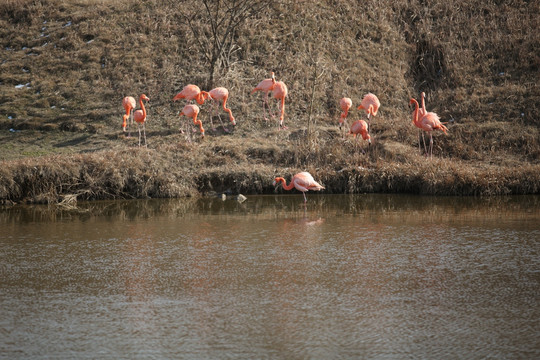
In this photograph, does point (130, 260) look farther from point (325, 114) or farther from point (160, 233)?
point (325, 114)

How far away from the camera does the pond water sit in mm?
5582

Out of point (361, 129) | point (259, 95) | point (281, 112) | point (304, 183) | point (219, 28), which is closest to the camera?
point (304, 183)

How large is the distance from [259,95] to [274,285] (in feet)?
38.4

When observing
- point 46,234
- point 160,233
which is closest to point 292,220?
point 160,233

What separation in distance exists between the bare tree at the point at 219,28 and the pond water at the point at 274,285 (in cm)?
788

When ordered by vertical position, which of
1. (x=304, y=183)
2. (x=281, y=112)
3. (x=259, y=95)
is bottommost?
(x=304, y=183)

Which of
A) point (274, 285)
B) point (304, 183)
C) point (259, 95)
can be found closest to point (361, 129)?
point (304, 183)

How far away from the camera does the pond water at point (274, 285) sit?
18.3 feet

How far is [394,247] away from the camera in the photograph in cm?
872

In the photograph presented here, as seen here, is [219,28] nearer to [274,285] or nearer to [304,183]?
Answer: [304,183]

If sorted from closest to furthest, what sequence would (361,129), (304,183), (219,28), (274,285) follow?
(274,285) < (304,183) < (361,129) < (219,28)

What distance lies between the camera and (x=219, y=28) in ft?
66.2

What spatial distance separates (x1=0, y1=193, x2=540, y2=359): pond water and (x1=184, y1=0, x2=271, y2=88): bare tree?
25.9 ft

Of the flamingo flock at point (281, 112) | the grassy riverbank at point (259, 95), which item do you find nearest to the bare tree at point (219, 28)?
the grassy riverbank at point (259, 95)
